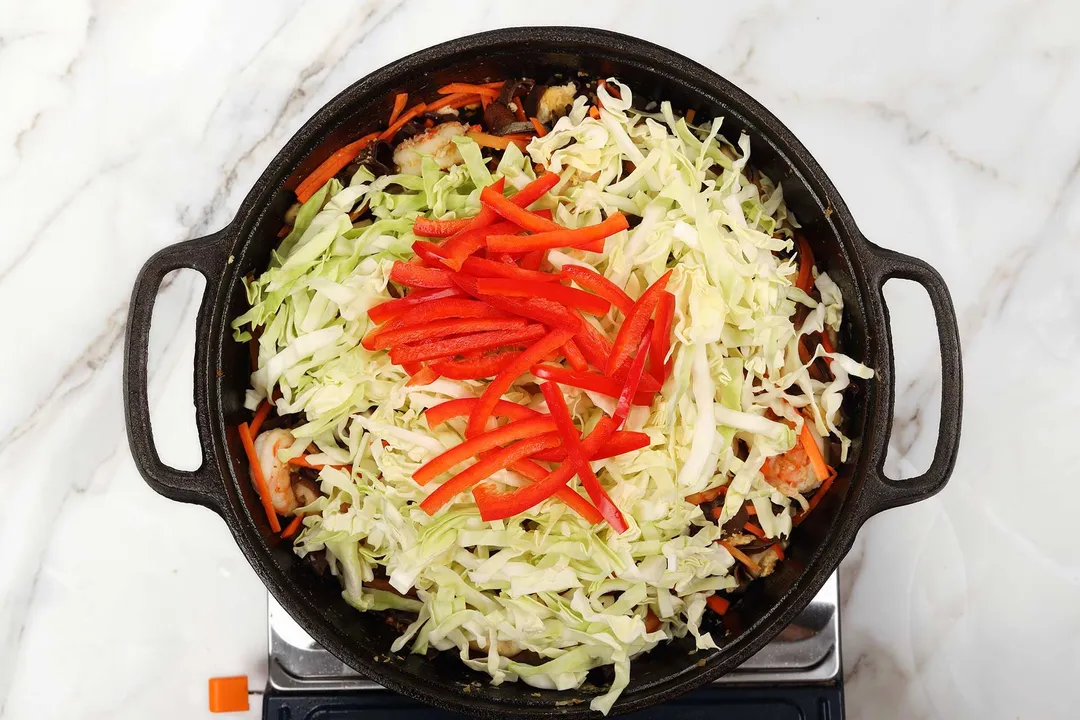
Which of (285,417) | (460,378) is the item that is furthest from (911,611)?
(285,417)

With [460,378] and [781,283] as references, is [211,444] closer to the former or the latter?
[460,378]

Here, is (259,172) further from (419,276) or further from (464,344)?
(464,344)

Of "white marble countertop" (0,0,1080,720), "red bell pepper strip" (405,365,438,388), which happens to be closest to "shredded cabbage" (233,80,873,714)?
"red bell pepper strip" (405,365,438,388)

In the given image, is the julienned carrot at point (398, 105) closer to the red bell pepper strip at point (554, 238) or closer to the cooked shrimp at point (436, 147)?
the cooked shrimp at point (436, 147)

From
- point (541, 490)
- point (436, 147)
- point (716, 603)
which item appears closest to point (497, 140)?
point (436, 147)

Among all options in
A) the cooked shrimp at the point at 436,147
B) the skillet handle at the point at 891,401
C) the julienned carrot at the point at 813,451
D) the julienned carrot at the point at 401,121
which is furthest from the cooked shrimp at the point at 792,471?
the julienned carrot at the point at 401,121

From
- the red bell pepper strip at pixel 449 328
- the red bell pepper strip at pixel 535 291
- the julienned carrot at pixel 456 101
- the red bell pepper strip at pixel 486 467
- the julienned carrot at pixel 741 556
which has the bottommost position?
the julienned carrot at pixel 741 556
